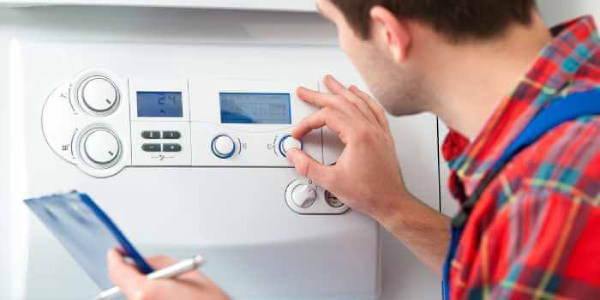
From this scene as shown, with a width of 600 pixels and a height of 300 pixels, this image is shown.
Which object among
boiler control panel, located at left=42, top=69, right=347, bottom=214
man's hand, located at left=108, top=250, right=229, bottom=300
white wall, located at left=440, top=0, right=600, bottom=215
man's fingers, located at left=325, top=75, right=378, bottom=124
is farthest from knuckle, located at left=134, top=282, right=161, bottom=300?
white wall, located at left=440, top=0, right=600, bottom=215

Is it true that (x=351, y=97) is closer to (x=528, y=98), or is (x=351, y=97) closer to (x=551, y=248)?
(x=528, y=98)

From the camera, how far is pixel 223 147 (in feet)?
2.69

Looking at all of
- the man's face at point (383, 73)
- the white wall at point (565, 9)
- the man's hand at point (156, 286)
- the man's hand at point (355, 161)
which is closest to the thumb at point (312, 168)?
the man's hand at point (355, 161)

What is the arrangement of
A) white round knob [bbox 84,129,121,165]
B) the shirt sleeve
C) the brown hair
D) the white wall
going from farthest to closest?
the white wall < white round knob [bbox 84,129,121,165] < the brown hair < the shirt sleeve

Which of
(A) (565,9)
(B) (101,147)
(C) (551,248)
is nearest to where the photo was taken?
(C) (551,248)

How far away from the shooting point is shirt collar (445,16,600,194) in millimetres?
595

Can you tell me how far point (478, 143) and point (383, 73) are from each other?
137 millimetres

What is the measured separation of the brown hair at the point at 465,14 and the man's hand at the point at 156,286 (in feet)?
0.99

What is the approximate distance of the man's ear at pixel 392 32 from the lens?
2.13 ft

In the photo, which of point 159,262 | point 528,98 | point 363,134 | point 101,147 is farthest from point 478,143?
point 101,147

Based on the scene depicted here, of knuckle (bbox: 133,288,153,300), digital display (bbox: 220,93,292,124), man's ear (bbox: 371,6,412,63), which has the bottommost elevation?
knuckle (bbox: 133,288,153,300)

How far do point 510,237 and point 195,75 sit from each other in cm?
45

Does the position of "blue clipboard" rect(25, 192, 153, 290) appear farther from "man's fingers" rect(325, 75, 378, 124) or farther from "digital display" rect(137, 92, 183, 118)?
"man's fingers" rect(325, 75, 378, 124)

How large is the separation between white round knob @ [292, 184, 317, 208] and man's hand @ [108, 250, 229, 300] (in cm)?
21
